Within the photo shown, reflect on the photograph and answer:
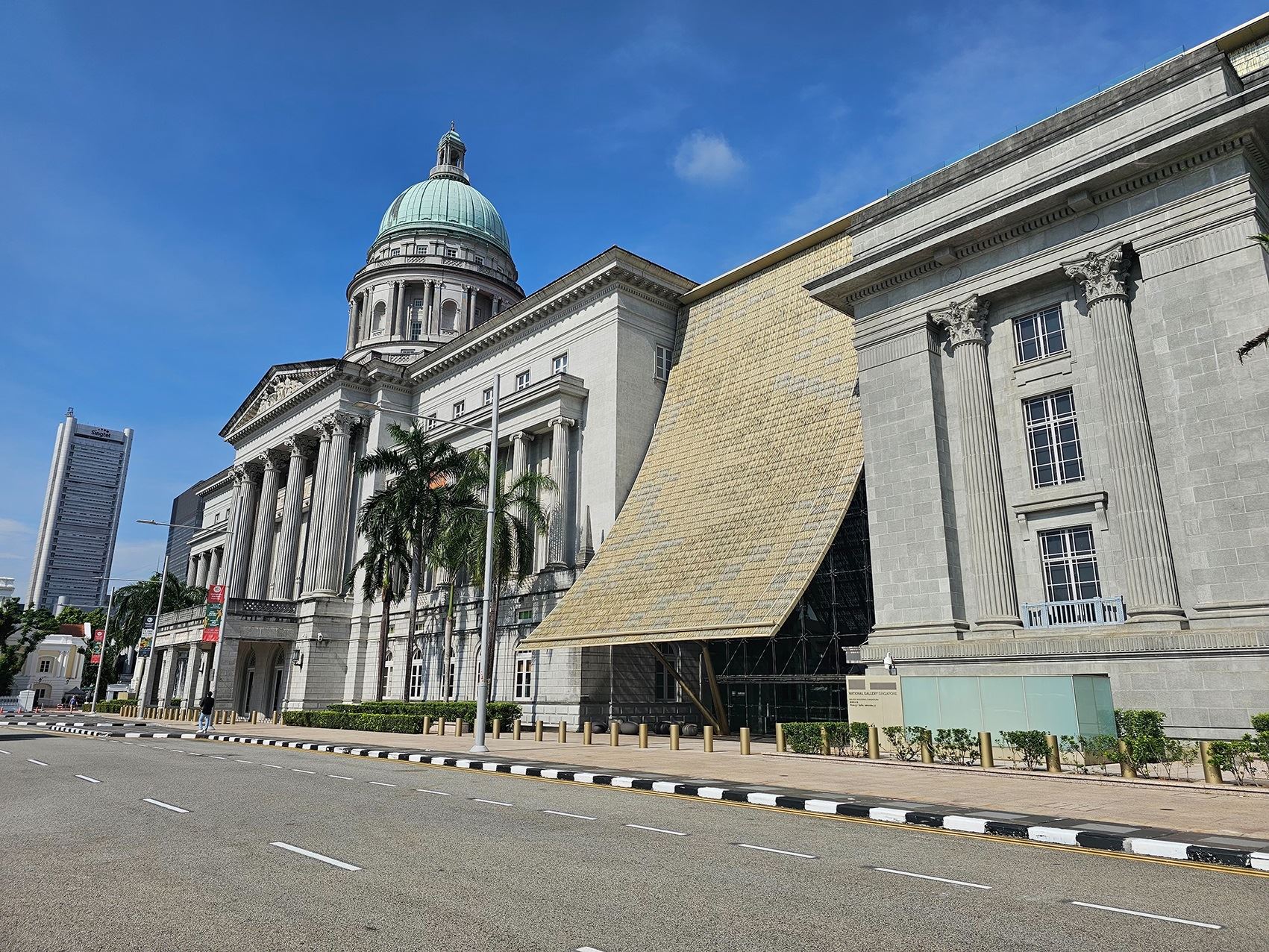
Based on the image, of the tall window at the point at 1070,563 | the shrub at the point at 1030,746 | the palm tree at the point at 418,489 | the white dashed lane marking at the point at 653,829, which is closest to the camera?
the white dashed lane marking at the point at 653,829

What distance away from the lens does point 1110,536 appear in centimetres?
2291

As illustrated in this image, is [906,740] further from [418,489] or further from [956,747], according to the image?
[418,489]

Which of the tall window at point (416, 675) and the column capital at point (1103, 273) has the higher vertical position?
the column capital at point (1103, 273)

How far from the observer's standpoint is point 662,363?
4294cm

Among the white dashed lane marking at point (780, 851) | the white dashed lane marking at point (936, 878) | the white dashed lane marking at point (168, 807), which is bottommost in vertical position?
the white dashed lane marking at point (936, 878)

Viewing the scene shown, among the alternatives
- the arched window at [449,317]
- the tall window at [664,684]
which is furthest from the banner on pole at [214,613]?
the arched window at [449,317]

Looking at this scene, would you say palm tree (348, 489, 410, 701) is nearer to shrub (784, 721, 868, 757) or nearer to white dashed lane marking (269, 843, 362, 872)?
shrub (784, 721, 868, 757)

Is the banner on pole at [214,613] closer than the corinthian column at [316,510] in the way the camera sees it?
Yes

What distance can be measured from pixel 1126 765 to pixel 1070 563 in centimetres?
830

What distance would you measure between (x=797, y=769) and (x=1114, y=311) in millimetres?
15142

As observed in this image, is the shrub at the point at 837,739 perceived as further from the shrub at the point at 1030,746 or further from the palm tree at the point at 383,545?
the palm tree at the point at 383,545

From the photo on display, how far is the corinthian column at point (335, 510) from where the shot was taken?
51.3m

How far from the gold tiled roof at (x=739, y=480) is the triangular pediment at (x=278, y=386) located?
26951 millimetres

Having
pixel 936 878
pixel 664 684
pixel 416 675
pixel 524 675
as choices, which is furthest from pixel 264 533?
pixel 936 878
